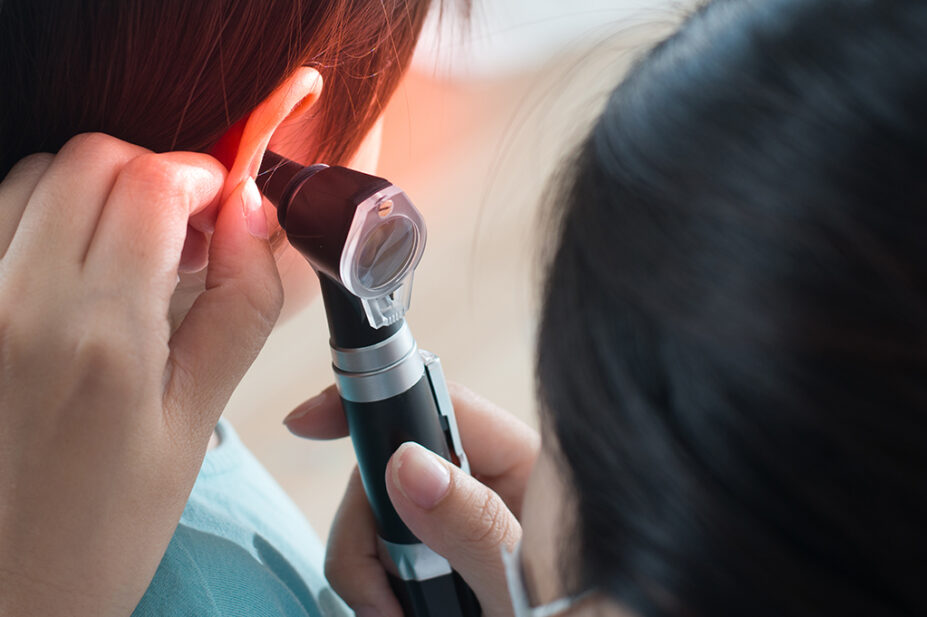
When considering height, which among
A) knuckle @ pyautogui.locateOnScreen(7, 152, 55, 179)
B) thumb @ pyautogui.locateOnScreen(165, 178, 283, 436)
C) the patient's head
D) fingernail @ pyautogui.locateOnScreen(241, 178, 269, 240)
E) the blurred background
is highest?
the patient's head

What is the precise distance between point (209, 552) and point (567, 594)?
10.7 inches

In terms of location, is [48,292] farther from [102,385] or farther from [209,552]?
[209,552]

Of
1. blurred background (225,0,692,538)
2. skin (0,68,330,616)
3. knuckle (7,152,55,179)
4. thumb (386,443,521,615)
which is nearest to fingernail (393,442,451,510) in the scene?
thumb (386,443,521,615)

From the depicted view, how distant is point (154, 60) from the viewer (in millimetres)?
380

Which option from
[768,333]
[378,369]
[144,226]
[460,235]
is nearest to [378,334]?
[378,369]

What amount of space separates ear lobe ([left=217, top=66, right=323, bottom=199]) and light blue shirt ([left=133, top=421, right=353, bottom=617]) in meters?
0.22

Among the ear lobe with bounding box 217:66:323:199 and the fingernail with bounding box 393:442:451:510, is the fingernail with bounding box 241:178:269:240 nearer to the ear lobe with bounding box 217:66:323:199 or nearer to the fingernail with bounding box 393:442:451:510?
the ear lobe with bounding box 217:66:323:199

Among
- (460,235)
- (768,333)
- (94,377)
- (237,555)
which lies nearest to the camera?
(768,333)

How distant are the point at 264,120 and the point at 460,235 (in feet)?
3.04

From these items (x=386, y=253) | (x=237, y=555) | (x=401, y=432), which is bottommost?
(x=237, y=555)

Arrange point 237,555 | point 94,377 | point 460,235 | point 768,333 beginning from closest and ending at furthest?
point 768,333 → point 94,377 → point 237,555 → point 460,235

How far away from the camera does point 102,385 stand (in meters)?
0.35

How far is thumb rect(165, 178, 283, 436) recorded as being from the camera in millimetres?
375

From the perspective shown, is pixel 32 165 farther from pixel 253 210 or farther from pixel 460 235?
pixel 460 235
